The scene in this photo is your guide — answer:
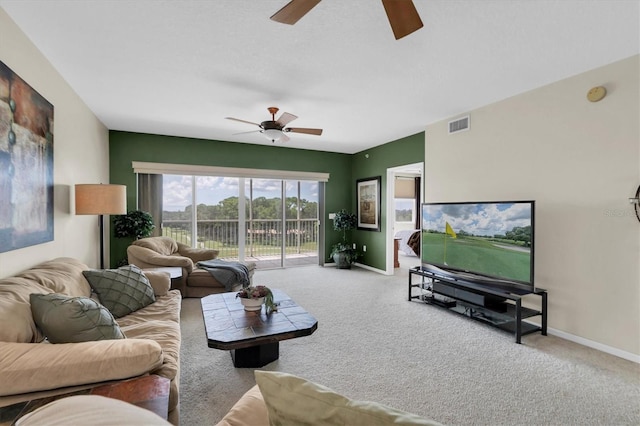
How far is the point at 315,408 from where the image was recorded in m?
0.69

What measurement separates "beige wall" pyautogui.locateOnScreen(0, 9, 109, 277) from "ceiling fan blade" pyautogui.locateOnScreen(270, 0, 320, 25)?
71.6 inches

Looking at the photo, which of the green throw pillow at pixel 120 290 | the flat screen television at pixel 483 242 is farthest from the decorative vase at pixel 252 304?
the flat screen television at pixel 483 242

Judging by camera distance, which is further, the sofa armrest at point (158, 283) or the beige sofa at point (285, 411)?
the sofa armrest at point (158, 283)

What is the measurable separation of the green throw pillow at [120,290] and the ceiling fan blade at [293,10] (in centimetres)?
228

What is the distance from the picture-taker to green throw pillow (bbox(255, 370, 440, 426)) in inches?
24.4

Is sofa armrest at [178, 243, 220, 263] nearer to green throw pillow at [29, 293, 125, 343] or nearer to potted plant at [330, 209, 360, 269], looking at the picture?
potted plant at [330, 209, 360, 269]

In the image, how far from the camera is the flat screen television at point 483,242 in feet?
10.4

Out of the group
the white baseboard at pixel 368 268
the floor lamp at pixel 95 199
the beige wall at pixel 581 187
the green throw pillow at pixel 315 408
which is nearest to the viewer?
the green throw pillow at pixel 315 408

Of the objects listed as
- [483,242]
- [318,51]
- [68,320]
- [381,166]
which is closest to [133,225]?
[68,320]

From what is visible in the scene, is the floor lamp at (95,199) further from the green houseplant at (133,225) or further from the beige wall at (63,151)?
the green houseplant at (133,225)

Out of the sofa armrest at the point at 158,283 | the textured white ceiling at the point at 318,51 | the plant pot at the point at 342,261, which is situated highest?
the textured white ceiling at the point at 318,51

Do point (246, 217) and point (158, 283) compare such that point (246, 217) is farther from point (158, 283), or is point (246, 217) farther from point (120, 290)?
point (120, 290)

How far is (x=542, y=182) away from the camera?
3342mm

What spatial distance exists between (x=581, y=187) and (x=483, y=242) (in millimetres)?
1021
